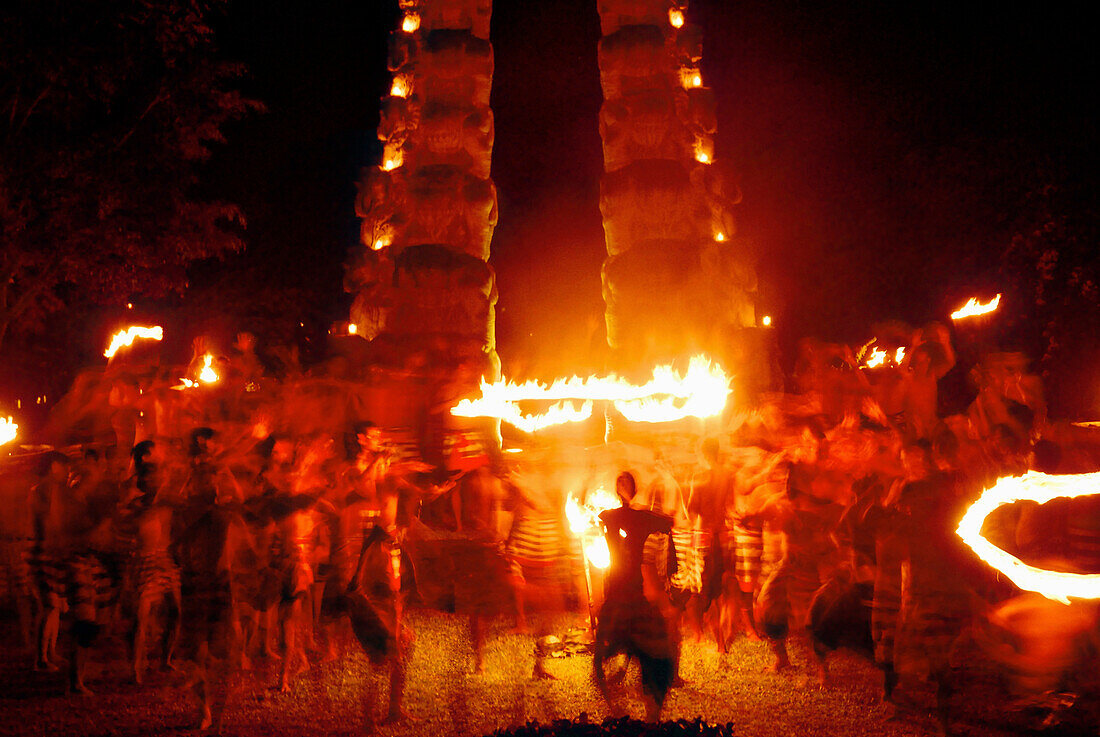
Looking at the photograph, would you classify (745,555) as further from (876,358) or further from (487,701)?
(876,358)

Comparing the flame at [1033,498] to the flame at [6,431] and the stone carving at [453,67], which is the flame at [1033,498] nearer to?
the flame at [6,431]

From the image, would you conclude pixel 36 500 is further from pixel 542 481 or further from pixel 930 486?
pixel 930 486

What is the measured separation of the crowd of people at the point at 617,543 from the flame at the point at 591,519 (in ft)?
0.35

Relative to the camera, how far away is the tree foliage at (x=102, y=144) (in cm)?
1384

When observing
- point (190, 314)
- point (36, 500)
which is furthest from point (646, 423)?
point (190, 314)

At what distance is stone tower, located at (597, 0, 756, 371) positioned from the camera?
13.8 m

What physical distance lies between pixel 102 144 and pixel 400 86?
549 cm

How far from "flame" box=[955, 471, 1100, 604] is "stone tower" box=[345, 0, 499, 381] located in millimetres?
9055

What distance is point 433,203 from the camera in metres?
15.1

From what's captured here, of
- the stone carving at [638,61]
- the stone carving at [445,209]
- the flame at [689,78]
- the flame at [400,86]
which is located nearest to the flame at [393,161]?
the stone carving at [445,209]

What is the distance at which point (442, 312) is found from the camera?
1469 cm

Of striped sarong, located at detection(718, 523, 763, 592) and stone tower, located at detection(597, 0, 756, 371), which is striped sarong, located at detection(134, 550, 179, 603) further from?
stone tower, located at detection(597, 0, 756, 371)

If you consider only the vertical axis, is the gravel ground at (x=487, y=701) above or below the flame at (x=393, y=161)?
below

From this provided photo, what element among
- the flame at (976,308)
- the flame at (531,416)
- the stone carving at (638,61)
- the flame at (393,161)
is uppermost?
the stone carving at (638,61)
